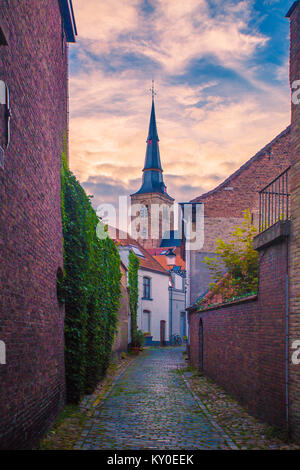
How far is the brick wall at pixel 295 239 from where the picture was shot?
727 cm

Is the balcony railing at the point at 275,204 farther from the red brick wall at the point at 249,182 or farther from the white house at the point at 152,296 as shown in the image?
the white house at the point at 152,296

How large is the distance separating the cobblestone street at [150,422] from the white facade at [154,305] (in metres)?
25.0

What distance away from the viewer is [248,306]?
10250 mm

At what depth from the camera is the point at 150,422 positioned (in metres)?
9.07

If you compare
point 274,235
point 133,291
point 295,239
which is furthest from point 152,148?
point 295,239

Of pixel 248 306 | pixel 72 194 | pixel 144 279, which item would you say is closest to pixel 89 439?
pixel 248 306

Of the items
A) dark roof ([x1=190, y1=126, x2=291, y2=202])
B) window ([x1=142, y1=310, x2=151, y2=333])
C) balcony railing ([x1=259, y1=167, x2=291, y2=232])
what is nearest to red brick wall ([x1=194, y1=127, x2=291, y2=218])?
dark roof ([x1=190, y1=126, x2=291, y2=202])

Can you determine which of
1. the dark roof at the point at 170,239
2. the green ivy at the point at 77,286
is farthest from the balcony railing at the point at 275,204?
the dark roof at the point at 170,239

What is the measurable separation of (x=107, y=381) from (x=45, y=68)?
32.6ft

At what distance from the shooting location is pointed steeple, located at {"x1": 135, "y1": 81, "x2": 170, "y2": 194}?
72.1 metres

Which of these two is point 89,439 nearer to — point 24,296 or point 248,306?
point 24,296

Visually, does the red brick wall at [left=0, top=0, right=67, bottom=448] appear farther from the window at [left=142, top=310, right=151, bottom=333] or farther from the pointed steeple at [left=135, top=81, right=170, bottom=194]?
the pointed steeple at [left=135, top=81, right=170, bottom=194]

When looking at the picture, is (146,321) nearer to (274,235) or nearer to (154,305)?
(154,305)

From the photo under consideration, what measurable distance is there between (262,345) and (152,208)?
70.7 m
